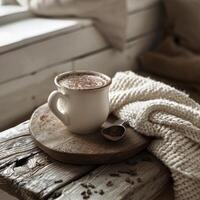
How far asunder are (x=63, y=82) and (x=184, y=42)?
0.74m

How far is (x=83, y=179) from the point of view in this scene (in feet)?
2.38

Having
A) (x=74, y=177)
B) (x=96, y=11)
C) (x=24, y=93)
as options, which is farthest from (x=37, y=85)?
(x=74, y=177)

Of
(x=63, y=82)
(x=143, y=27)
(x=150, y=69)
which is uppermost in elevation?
(x=63, y=82)

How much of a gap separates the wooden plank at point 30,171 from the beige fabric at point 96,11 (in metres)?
0.53

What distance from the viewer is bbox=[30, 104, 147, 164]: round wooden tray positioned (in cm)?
75

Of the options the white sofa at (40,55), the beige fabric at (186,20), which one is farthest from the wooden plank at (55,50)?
the beige fabric at (186,20)

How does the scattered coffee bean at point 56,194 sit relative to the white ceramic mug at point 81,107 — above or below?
below

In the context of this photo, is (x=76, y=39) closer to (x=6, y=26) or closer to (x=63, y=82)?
(x=6, y=26)

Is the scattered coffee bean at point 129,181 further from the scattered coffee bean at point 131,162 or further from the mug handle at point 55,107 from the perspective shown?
the mug handle at point 55,107

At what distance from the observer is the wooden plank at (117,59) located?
1310 mm

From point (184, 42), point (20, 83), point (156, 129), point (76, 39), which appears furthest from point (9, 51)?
point (184, 42)

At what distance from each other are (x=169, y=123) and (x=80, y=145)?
0.16 meters

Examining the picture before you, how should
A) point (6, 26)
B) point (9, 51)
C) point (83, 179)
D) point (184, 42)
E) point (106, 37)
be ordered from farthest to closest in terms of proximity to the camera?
point (184, 42) → point (106, 37) → point (6, 26) → point (9, 51) → point (83, 179)

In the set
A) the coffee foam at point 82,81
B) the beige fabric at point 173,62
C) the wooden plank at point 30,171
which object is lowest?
the beige fabric at point 173,62
